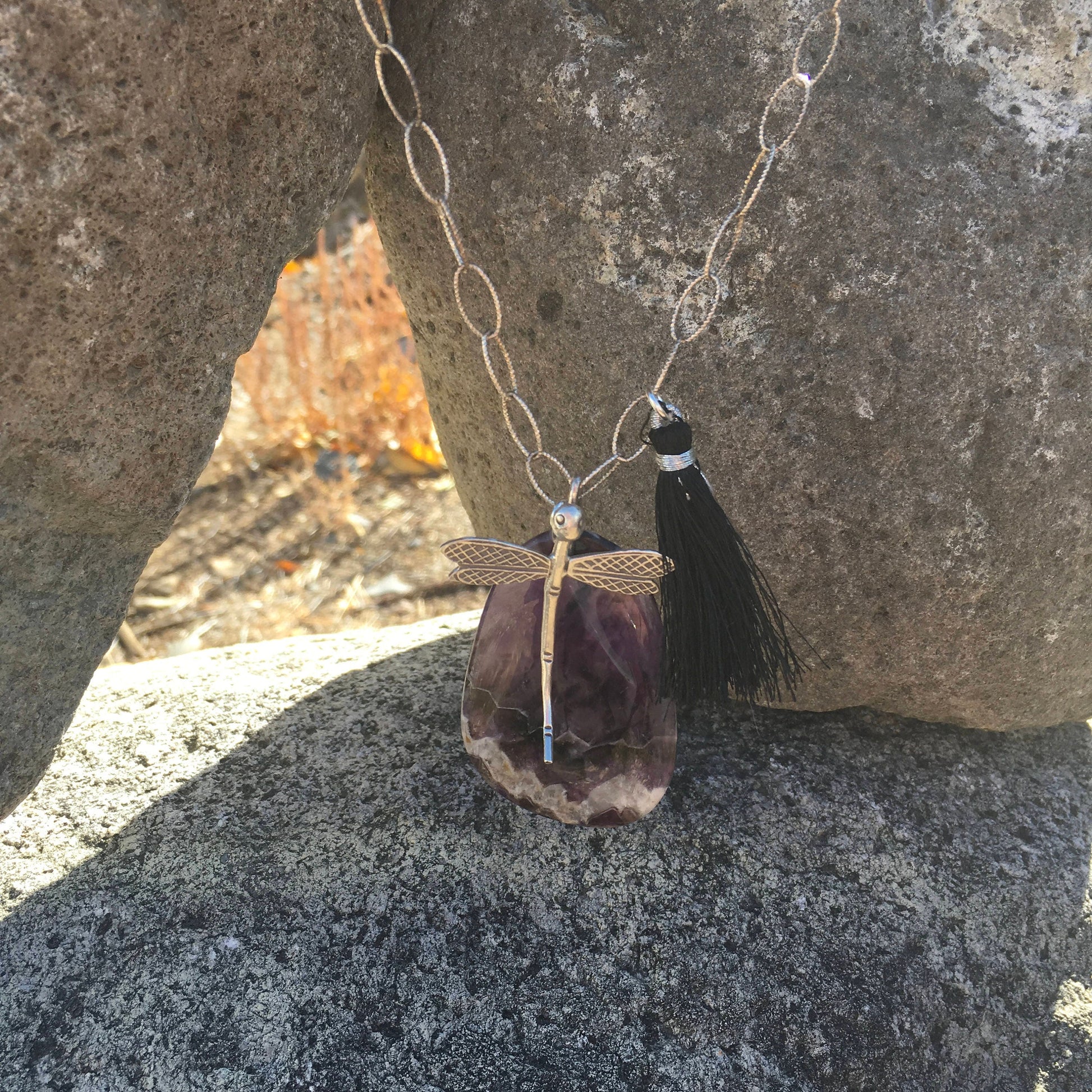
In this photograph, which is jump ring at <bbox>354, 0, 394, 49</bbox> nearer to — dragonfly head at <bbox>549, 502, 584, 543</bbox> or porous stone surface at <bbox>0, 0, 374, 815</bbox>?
porous stone surface at <bbox>0, 0, 374, 815</bbox>

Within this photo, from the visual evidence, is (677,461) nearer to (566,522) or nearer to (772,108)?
(566,522)

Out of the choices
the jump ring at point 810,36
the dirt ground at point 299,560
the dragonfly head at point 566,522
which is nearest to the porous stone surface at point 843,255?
the jump ring at point 810,36

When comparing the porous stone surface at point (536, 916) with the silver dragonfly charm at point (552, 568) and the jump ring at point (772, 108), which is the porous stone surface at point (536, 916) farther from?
the jump ring at point (772, 108)

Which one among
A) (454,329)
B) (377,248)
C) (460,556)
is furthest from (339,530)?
(460,556)

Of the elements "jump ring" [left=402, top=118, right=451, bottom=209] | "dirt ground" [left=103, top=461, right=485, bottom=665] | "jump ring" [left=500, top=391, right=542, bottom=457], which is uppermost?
"jump ring" [left=402, top=118, right=451, bottom=209]

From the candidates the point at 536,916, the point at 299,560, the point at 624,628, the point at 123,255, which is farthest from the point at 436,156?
the point at 299,560

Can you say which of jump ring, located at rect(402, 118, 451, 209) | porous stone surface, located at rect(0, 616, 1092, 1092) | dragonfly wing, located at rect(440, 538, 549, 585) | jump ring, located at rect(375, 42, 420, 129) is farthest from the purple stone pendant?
jump ring, located at rect(375, 42, 420, 129)

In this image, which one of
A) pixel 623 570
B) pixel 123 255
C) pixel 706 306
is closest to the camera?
pixel 123 255
